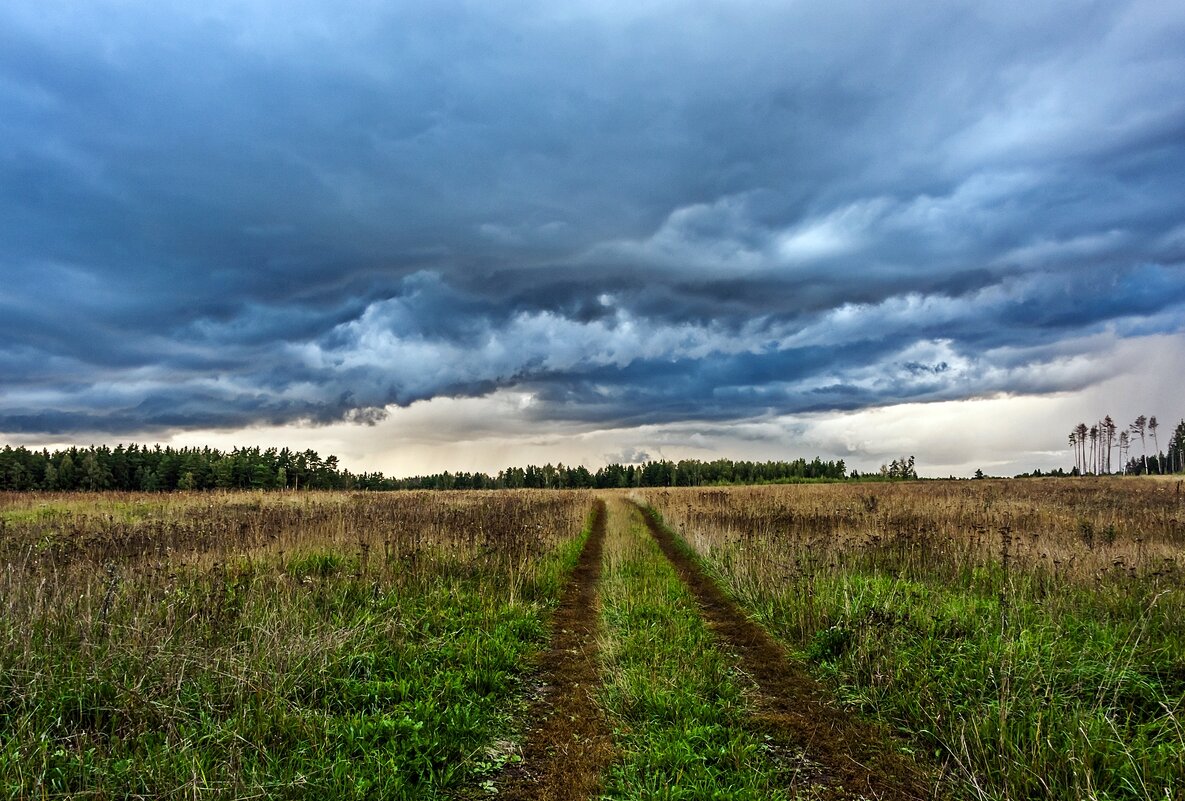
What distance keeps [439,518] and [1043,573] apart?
14.8m

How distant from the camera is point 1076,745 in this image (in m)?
4.69

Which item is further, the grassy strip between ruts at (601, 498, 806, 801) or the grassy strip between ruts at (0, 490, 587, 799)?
the grassy strip between ruts at (601, 498, 806, 801)

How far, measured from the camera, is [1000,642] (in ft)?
21.4

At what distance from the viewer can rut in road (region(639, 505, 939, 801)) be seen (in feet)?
15.1

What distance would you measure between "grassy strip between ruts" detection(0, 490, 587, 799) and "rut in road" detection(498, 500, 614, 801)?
347 mm

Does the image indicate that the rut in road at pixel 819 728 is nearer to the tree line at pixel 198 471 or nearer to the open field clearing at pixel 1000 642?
the open field clearing at pixel 1000 642

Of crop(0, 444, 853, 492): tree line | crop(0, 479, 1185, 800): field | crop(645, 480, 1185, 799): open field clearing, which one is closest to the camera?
crop(0, 479, 1185, 800): field

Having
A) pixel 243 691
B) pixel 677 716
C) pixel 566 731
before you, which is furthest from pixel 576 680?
pixel 243 691

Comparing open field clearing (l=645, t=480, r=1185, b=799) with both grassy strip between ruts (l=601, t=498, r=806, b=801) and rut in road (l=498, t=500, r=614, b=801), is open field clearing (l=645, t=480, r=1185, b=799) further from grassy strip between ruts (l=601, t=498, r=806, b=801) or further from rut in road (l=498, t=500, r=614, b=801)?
rut in road (l=498, t=500, r=614, b=801)

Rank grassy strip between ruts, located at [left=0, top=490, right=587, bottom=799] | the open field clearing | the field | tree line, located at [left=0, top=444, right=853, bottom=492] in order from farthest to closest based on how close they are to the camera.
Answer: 1. tree line, located at [left=0, top=444, right=853, bottom=492]
2. the open field clearing
3. the field
4. grassy strip between ruts, located at [left=0, top=490, right=587, bottom=799]

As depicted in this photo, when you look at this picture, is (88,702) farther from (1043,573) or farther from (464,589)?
(1043,573)

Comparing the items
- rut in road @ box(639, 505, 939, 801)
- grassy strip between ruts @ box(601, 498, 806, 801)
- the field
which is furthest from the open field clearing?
grassy strip between ruts @ box(601, 498, 806, 801)

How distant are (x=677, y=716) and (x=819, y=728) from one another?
4.53 ft

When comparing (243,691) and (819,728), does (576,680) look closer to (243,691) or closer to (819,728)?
(819,728)
